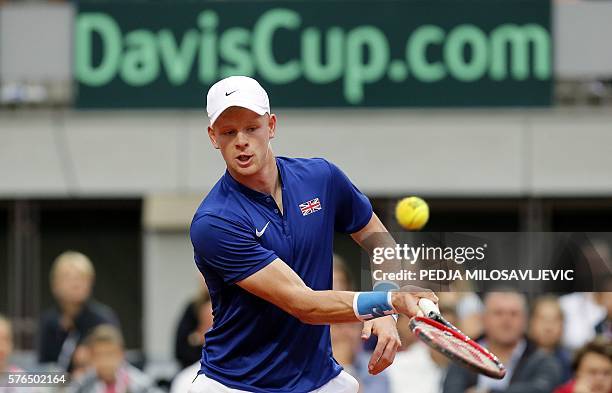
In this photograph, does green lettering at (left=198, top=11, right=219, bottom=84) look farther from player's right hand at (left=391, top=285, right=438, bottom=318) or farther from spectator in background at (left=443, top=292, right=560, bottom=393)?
player's right hand at (left=391, top=285, right=438, bottom=318)

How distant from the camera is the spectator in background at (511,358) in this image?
393 inches

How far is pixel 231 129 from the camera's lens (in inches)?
238

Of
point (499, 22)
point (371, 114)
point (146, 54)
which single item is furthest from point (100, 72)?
point (499, 22)

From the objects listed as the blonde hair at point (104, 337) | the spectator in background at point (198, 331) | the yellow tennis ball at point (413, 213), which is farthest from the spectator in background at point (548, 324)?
the yellow tennis ball at point (413, 213)

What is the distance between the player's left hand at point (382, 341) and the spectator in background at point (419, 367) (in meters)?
4.07

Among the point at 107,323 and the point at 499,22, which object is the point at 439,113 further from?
A: the point at 107,323

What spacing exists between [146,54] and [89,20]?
824mm

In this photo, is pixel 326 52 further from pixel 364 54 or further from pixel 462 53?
pixel 462 53

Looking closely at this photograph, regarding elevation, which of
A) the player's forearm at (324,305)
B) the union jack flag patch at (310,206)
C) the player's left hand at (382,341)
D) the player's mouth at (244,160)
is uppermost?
the player's mouth at (244,160)

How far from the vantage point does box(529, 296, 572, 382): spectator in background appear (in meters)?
10.6

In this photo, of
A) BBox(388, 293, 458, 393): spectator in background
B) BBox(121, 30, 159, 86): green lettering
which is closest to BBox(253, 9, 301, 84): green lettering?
BBox(121, 30, 159, 86): green lettering

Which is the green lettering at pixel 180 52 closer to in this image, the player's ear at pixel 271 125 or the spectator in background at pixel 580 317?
the spectator in background at pixel 580 317

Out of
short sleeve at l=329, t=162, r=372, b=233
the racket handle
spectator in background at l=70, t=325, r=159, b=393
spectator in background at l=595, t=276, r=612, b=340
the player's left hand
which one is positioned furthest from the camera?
spectator in background at l=595, t=276, r=612, b=340

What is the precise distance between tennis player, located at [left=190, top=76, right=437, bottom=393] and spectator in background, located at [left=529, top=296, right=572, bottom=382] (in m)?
4.41
